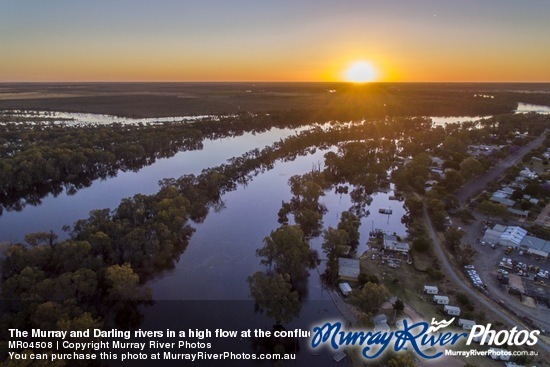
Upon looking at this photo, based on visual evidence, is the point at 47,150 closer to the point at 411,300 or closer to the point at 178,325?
the point at 178,325

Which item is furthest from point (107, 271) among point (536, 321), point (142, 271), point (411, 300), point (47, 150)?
point (47, 150)

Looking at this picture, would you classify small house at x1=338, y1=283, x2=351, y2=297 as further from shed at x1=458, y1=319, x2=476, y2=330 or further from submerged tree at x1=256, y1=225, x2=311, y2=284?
shed at x1=458, y1=319, x2=476, y2=330

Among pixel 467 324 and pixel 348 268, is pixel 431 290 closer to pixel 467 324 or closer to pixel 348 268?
pixel 467 324

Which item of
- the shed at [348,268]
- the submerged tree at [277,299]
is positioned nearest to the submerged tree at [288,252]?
the shed at [348,268]

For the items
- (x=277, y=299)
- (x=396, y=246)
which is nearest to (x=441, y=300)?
(x=396, y=246)

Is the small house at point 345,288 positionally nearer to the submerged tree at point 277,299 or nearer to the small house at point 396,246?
the submerged tree at point 277,299

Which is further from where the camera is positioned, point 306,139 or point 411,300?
point 306,139
